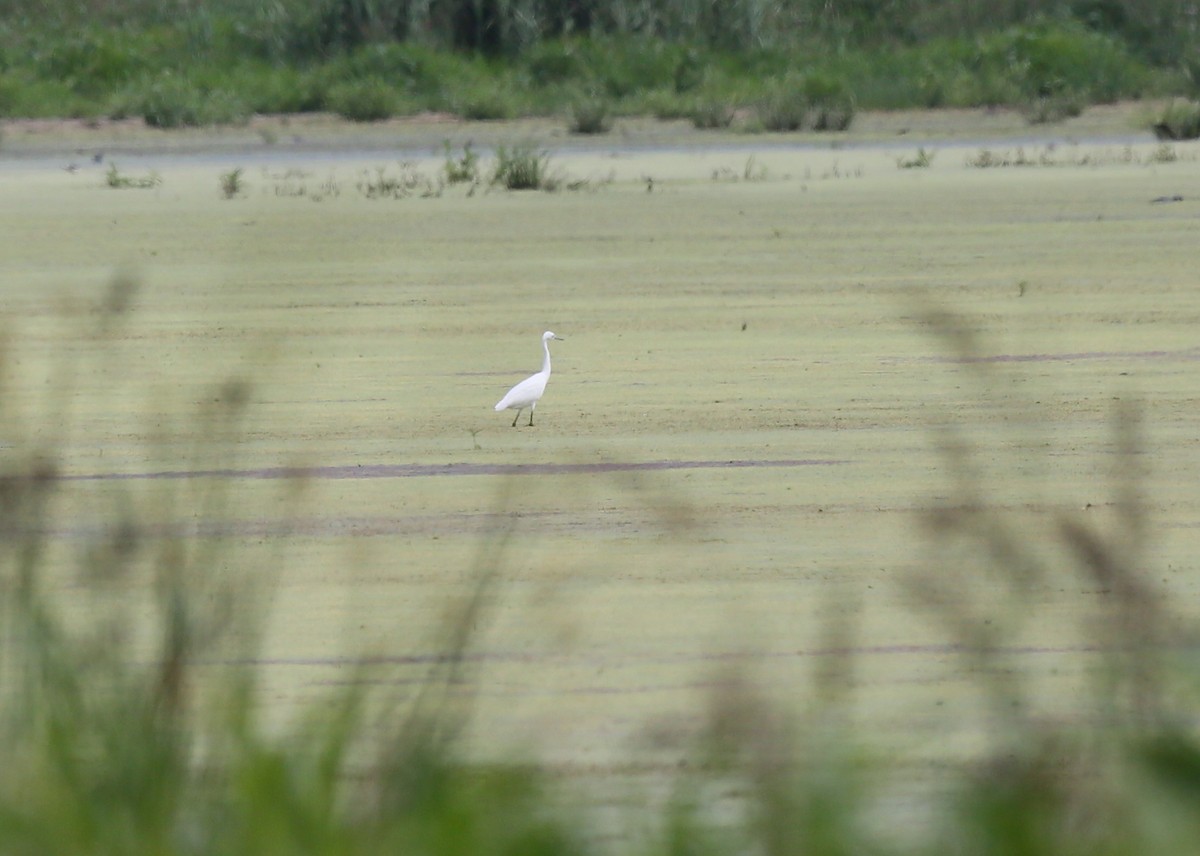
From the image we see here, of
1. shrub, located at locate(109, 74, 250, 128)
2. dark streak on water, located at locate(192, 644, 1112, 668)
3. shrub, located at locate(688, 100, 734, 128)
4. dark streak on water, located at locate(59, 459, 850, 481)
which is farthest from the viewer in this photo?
shrub, located at locate(109, 74, 250, 128)

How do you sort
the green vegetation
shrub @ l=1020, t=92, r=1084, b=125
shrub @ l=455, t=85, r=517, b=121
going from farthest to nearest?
the green vegetation → shrub @ l=455, t=85, r=517, b=121 → shrub @ l=1020, t=92, r=1084, b=125

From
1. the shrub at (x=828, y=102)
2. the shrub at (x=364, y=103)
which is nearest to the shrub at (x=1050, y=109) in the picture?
the shrub at (x=828, y=102)

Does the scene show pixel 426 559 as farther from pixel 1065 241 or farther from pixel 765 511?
pixel 1065 241

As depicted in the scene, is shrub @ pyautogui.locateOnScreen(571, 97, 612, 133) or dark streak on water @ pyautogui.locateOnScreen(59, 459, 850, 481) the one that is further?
shrub @ pyautogui.locateOnScreen(571, 97, 612, 133)

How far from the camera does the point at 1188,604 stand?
651 centimetres

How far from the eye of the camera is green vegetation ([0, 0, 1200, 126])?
116 ft

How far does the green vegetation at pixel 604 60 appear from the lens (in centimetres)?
3538

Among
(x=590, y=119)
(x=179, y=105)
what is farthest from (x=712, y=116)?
(x=179, y=105)

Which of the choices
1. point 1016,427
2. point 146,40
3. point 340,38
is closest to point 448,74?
point 340,38

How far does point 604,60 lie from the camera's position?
129 feet

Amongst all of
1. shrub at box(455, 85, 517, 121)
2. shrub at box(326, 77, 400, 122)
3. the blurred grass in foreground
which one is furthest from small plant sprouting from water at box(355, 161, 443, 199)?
the blurred grass in foreground

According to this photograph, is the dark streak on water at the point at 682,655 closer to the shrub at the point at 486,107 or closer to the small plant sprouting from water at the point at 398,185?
the small plant sprouting from water at the point at 398,185

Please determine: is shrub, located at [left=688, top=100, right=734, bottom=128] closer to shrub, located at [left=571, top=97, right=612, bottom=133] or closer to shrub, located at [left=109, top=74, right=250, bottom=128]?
shrub, located at [left=571, top=97, right=612, bottom=133]

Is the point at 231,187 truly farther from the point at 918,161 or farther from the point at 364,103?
the point at 364,103
